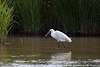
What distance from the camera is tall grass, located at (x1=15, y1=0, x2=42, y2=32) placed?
48.6ft

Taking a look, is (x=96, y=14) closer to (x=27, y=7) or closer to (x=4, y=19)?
(x=27, y=7)

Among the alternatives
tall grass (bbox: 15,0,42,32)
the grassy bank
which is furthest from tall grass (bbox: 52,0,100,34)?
tall grass (bbox: 15,0,42,32)

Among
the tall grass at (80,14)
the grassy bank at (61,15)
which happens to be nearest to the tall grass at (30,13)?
the grassy bank at (61,15)

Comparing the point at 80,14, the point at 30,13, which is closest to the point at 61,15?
the point at 80,14

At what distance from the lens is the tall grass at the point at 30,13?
14812 mm

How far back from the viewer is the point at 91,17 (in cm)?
1434

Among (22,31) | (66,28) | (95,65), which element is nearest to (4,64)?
(95,65)

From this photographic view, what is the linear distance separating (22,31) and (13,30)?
18.8 inches

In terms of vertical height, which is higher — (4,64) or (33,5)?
(33,5)

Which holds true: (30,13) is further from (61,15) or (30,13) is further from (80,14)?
(80,14)

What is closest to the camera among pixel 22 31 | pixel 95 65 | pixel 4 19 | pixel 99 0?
pixel 95 65

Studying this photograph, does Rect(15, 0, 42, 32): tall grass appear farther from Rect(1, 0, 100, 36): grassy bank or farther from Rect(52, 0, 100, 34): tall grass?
Rect(52, 0, 100, 34): tall grass

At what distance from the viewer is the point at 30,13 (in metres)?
14.9

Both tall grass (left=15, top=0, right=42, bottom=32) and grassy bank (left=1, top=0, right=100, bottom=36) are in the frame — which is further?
tall grass (left=15, top=0, right=42, bottom=32)
